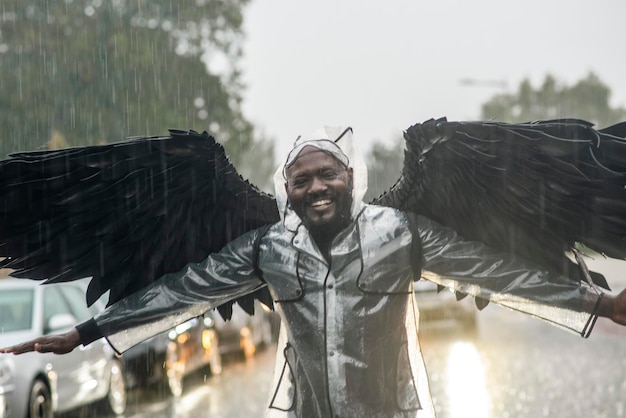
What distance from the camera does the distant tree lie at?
96875mm

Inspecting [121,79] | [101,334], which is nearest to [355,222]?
[101,334]

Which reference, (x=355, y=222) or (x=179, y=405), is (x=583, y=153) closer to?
(x=355, y=222)

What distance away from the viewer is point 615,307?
4.17 metres

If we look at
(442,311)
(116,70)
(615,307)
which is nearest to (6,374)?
(615,307)

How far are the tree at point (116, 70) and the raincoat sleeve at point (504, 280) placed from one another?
22.9 m

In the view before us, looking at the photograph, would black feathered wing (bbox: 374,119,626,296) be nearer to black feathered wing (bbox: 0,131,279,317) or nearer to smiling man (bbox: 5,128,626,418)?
smiling man (bbox: 5,128,626,418)

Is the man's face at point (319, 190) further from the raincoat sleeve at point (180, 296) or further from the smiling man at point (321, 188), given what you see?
the raincoat sleeve at point (180, 296)

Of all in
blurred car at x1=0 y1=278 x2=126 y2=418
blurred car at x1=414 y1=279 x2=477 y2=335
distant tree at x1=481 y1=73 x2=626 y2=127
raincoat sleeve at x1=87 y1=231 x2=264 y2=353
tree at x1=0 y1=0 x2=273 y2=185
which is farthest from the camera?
distant tree at x1=481 y1=73 x2=626 y2=127

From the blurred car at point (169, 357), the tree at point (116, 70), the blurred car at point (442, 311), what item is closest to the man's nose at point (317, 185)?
the blurred car at point (169, 357)

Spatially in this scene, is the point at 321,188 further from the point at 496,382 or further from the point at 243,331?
the point at 243,331

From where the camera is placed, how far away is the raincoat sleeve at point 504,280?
430 centimetres

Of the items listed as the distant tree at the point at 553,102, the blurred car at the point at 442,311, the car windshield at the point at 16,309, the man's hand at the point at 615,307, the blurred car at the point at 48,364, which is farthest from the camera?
the distant tree at the point at 553,102

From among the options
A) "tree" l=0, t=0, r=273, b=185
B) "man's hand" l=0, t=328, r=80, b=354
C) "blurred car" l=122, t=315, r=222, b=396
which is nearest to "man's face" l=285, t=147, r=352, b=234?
"man's hand" l=0, t=328, r=80, b=354

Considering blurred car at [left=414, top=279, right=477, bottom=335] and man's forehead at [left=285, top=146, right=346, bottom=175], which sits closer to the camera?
man's forehead at [left=285, top=146, right=346, bottom=175]
